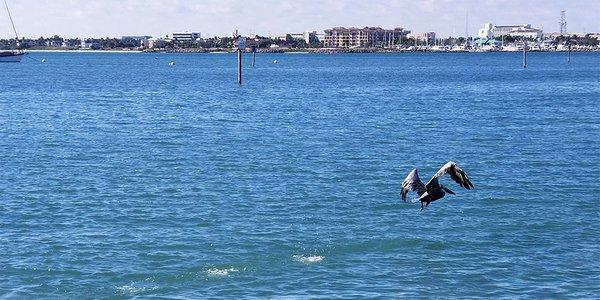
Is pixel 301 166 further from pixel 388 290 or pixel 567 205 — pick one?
pixel 388 290

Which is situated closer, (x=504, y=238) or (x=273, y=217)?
(x=504, y=238)

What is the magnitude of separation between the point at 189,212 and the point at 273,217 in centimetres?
385

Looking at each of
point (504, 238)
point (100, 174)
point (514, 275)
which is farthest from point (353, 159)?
point (514, 275)

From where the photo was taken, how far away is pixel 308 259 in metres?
33.9

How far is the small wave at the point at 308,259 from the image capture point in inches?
1325

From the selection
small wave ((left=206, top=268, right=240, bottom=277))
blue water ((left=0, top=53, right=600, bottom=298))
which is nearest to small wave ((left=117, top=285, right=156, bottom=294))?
blue water ((left=0, top=53, right=600, bottom=298))

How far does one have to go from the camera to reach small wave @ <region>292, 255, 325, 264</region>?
110 feet

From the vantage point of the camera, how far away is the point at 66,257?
34062 millimetres

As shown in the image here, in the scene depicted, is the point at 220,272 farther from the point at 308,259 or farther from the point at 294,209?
the point at 294,209

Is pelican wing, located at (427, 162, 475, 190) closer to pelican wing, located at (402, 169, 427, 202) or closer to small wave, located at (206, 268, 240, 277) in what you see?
pelican wing, located at (402, 169, 427, 202)

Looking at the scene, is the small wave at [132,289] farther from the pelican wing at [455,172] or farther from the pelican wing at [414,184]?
the pelican wing at [455,172]

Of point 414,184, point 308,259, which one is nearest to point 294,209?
Answer: point 308,259

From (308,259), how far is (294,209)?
806 cm

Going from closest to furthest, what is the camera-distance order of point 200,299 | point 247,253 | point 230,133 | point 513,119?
point 200,299 → point 247,253 → point 230,133 → point 513,119
